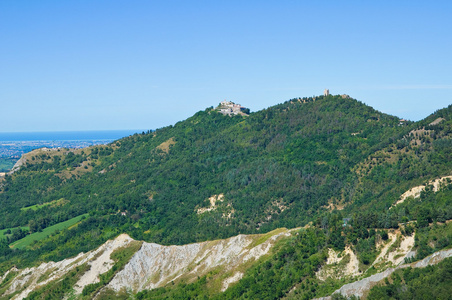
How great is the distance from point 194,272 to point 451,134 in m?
121

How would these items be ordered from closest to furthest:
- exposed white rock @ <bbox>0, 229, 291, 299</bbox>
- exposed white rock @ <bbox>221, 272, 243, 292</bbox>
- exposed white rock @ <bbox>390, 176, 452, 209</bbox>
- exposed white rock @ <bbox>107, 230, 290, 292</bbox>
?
exposed white rock @ <bbox>221, 272, 243, 292</bbox> → exposed white rock @ <bbox>107, 230, 290, 292</bbox> → exposed white rock @ <bbox>0, 229, 291, 299</bbox> → exposed white rock @ <bbox>390, 176, 452, 209</bbox>

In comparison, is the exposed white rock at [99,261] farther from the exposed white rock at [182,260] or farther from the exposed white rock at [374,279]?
the exposed white rock at [374,279]

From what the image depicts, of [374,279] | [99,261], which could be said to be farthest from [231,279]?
[99,261]

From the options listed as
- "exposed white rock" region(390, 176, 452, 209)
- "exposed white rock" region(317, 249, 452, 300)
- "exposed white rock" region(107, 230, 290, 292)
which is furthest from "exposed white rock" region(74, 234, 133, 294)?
"exposed white rock" region(390, 176, 452, 209)

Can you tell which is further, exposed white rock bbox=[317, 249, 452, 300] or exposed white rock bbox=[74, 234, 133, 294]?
exposed white rock bbox=[74, 234, 133, 294]

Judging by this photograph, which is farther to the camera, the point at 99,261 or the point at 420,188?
the point at 420,188

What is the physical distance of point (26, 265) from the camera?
545ft

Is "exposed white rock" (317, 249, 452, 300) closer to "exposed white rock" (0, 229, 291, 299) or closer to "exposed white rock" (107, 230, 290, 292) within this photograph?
"exposed white rock" (0, 229, 291, 299)

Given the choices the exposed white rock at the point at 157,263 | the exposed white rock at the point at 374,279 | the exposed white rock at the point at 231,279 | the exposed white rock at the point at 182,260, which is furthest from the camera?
the exposed white rock at the point at 157,263

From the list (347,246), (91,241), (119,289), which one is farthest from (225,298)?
(91,241)

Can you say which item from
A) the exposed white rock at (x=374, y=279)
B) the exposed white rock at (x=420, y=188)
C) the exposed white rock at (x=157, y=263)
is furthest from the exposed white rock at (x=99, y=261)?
the exposed white rock at (x=420, y=188)

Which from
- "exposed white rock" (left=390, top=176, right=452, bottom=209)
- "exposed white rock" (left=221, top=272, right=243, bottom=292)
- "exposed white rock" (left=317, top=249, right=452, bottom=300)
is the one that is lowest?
"exposed white rock" (left=221, top=272, right=243, bottom=292)

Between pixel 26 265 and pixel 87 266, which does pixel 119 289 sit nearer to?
pixel 87 266

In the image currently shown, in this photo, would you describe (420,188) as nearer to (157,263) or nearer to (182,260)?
(182,260)
